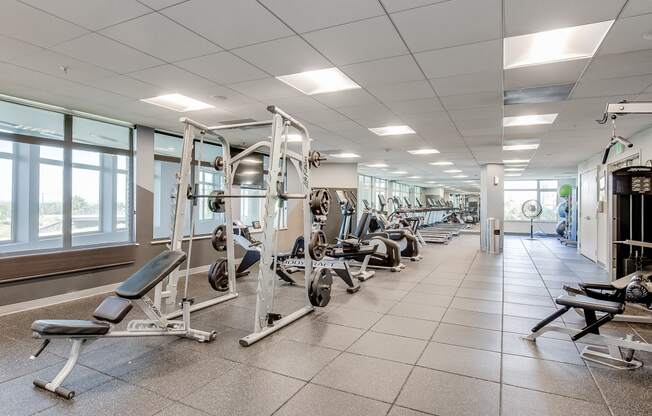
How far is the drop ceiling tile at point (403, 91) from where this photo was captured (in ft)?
12.0

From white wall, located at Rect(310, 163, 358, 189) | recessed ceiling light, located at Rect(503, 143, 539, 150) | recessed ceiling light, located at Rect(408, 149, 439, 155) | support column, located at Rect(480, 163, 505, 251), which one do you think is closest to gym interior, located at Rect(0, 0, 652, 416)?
recessed ceiling light, located at Rect(503, 143, 539, 150)

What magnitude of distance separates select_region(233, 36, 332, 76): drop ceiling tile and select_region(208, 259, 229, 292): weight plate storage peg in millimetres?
2161

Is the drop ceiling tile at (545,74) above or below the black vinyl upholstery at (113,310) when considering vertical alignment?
above

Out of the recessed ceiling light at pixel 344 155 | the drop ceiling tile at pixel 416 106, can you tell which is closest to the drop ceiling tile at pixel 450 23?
the drop ceiling tile at pixel 416 106

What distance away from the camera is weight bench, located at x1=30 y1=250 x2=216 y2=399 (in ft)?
7.50

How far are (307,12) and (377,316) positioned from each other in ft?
9.96

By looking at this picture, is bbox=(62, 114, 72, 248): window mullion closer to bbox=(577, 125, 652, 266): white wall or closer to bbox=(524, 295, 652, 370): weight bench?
bbox=(524, 295, 652, 370): weight bench

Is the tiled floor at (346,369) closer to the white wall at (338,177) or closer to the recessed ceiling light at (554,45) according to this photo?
the recessed ceiling light at (554,45)

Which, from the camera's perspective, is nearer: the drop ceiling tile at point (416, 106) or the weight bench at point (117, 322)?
the weight bench at point (117, 322)

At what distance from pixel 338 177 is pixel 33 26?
8157mm

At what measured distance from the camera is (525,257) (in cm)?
845

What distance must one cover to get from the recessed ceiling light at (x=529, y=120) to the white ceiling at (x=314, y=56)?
14 centimetres

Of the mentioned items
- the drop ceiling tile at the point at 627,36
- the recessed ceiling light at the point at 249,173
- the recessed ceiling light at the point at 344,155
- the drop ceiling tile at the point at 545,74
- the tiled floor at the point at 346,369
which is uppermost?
the recessed ceiling light at the point at 344,155

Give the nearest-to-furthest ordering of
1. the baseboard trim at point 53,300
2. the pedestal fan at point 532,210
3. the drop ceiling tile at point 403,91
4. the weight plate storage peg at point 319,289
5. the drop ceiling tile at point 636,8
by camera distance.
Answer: the drop ceiling tile at point 636,8, the drop ceiling tile at point 403,91, the weight plate storage peg at point 319,289, the baseboard trim at point 53,300, the pedestal fan at point 532,210
